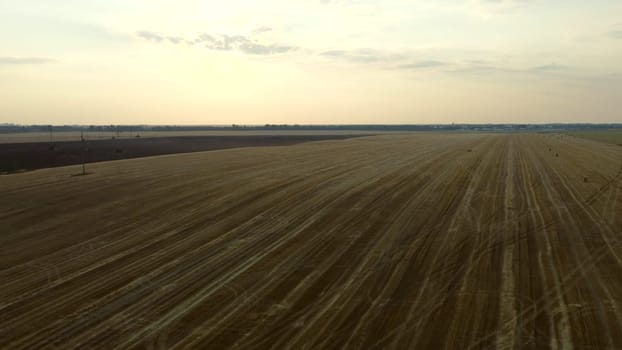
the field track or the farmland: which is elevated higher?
the farmland

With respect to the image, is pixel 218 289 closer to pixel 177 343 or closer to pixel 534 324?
pixel 177 343

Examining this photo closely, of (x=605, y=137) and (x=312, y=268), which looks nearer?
(x=312, y=268)

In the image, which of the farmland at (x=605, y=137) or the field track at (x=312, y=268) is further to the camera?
the farmland at (x=605, y=137)

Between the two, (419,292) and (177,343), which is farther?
(419,292)

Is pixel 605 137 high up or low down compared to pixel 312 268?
up

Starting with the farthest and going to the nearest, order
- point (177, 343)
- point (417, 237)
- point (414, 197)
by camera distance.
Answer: point (414, 197) < point (417, 237) < point (177, 343)

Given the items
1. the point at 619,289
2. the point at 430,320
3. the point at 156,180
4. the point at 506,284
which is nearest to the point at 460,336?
the point at 430,320

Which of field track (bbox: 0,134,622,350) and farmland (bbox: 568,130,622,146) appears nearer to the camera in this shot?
field track (bbox: 0,134,622,350)

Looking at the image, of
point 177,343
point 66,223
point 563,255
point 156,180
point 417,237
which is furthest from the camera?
point 156,180
